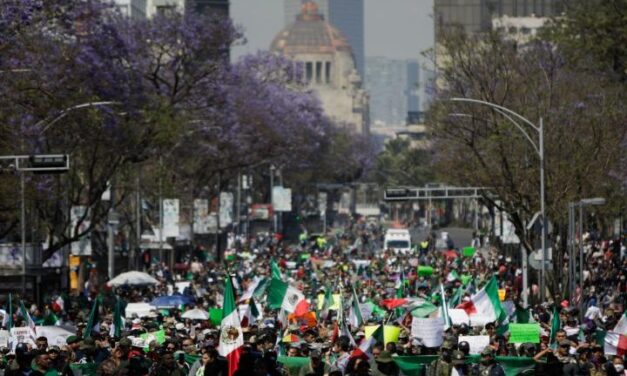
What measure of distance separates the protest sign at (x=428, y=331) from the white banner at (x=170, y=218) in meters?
42.1

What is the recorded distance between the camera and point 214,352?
23656 mm

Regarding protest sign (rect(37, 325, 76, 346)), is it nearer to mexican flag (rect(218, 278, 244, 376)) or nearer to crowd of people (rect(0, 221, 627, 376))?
crowd of people (rect(0, 221, 627, 376))

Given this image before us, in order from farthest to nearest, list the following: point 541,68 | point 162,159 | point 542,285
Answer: point 162,159 → point 541,68 → point 542,285

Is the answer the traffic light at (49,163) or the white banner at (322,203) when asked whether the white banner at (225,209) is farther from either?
the white banner at (322,203)

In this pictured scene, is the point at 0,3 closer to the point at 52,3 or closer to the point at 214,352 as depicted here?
the point at 52,3

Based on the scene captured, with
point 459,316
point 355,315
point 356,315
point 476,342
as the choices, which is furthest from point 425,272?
point 476,342

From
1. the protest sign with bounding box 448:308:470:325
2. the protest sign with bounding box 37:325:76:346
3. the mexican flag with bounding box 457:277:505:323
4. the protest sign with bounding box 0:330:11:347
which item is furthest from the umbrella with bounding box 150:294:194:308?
the protest sign with bounding box 0:330:11:347

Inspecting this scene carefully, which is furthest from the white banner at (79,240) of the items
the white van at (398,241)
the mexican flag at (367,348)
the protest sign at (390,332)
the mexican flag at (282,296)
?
the mexican flag at (367,348)

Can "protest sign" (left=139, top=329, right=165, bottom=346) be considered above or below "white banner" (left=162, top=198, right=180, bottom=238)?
below

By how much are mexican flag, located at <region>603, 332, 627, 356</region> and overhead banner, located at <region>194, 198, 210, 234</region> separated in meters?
56.3

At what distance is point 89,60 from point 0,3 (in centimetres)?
1230

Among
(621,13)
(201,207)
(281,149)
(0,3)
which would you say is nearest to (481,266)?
(621,13)

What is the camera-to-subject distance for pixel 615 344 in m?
29.3

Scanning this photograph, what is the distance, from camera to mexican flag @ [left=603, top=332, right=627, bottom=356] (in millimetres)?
28703
